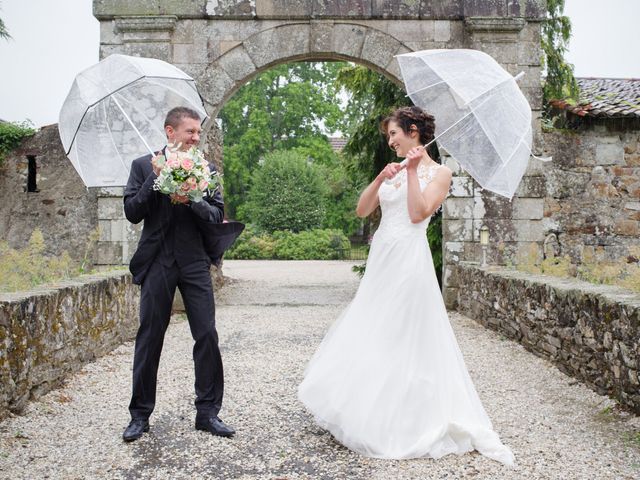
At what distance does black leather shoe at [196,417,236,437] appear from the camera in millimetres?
3875

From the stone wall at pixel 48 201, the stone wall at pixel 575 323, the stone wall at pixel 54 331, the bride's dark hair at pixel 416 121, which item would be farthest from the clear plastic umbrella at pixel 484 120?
the stone wall at pixel 48 201

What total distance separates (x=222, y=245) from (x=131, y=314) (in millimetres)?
3790

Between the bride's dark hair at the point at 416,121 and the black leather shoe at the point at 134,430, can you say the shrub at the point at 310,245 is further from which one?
the bride's dark hair at the point at 416,121

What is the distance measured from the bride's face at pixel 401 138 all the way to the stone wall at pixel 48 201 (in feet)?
23.1

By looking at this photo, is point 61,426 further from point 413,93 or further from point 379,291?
point 413,93

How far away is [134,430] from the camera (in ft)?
12.6

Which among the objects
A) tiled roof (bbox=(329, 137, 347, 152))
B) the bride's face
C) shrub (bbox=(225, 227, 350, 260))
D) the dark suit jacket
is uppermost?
tiled roof (bbox=(329, 137, 347, 152))

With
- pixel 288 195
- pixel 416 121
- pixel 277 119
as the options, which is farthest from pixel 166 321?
pixel 277 119

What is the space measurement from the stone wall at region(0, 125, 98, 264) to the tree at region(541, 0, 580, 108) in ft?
24.0

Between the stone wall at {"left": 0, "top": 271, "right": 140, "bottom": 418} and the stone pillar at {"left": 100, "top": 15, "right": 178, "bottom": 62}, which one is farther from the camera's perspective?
the stone pillar at {"left": 100, "top": 15, "right": 178, "bottom": 62}

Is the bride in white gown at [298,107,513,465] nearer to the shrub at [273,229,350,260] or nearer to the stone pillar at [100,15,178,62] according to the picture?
the stone pillar at [100,15,178,62]

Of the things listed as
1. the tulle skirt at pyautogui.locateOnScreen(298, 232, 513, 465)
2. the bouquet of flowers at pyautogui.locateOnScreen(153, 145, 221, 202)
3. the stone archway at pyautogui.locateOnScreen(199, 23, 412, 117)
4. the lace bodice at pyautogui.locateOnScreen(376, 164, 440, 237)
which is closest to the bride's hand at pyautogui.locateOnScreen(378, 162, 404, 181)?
the lace bodice at pyautogui.locateOnScreen(376, 164, 440, 237)

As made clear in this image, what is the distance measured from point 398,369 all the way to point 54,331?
272cm

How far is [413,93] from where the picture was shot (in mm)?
4395
